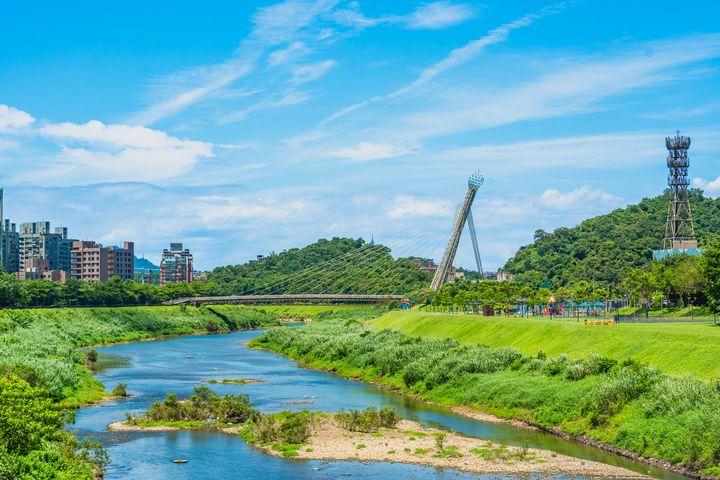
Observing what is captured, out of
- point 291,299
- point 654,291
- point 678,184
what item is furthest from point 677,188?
point 291,299

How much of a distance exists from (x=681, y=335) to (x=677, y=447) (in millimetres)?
15939

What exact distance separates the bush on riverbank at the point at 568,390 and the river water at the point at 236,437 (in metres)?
1.68

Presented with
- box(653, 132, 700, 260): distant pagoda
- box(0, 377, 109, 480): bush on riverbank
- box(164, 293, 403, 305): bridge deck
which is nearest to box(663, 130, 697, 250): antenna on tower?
box(653, 132, 700, 260): distant pagoda

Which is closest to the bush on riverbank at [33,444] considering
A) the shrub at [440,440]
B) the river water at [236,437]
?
the river water at [236,437]

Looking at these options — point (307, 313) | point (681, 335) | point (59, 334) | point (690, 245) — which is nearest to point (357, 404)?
point (681, 335)

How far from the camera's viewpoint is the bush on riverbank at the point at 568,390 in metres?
41.3

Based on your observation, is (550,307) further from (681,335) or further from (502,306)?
(681,335)

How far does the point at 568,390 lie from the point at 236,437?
20.6 m

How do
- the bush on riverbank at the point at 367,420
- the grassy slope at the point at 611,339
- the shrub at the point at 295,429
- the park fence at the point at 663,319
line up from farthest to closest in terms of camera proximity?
the park fence at the point at 663,319
the grassy slope at the point at 611,339
the bush on riverbank at the point at 367,420
the shrub at the point at 295,429

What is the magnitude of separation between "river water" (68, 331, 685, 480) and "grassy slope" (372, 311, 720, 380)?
971 cm

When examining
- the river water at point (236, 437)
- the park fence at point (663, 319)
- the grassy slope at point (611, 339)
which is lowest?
the river water at point (236, 437)

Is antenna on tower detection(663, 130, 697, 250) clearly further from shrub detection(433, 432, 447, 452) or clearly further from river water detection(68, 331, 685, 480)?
shrub detection(433, 432, 447, 452)

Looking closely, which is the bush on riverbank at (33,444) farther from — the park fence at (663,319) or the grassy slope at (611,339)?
the park fence at (663,319)

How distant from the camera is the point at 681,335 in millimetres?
55188
